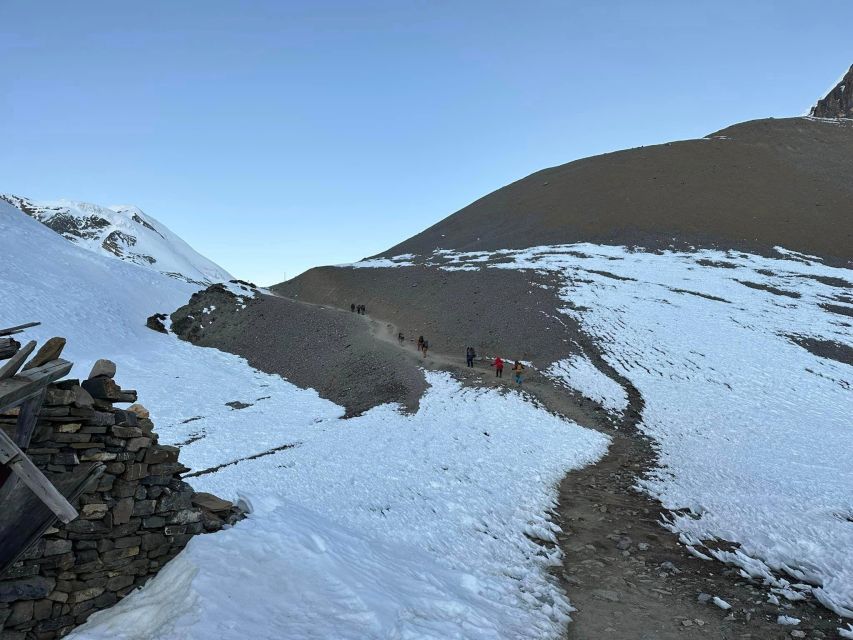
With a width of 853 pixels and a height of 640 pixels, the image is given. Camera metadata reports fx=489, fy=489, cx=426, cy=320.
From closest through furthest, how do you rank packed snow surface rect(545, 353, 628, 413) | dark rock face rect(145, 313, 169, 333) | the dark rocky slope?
packed snow surface rect(545, 353, 628, 413) → the dark rocky slope → dark rock face rect(145, 313, 169, 333)

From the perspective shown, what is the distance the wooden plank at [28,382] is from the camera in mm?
5934

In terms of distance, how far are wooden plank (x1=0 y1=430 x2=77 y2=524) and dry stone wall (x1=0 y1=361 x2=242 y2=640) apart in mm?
788

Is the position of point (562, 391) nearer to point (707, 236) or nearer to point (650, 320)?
point (650, 320)

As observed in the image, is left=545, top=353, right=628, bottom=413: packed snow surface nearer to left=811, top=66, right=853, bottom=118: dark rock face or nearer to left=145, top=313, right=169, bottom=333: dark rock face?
left=145, top=313, right=169, bottom=333: dark rock face

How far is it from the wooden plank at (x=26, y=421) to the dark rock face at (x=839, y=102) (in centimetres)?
17246

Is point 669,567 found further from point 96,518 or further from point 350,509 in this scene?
point 96,518

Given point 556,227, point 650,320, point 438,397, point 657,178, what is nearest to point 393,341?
point 438,397

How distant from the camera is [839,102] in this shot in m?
133

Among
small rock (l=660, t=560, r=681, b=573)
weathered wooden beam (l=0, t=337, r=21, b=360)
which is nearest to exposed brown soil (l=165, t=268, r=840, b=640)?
small rock (l=660, t=560, r=681, b=573)

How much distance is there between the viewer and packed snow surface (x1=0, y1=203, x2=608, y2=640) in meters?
7.50

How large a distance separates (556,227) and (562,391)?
Result: 170 feet

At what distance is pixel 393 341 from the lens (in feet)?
137

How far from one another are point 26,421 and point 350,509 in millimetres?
8380

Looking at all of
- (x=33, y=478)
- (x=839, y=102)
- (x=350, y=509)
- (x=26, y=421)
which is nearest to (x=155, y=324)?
(x=350, y=509)
